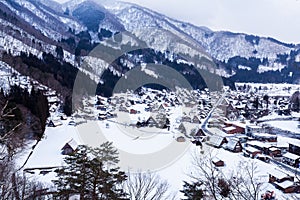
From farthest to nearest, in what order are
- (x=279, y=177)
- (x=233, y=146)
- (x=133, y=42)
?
(x=133, y=42) → (x=233, y=146) → (x=279, y=177)

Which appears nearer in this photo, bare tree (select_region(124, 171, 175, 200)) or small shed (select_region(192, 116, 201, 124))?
bare tree (select_region(124, 171, 175, 200))

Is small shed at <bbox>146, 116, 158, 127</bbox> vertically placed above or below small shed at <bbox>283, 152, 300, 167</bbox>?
above

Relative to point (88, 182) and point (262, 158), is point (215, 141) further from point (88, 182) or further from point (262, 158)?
point (88, 182)

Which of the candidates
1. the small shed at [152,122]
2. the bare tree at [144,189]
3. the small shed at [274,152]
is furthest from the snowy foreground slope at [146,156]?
the small shed at [152,122]

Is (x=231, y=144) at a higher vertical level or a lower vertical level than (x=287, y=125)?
lower

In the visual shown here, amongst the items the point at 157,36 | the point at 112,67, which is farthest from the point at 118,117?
the point at 157,36

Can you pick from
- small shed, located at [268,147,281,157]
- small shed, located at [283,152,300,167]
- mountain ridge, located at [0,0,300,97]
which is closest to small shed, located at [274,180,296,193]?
small shed, located at [283,152,300,167]

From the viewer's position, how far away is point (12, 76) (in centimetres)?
2269

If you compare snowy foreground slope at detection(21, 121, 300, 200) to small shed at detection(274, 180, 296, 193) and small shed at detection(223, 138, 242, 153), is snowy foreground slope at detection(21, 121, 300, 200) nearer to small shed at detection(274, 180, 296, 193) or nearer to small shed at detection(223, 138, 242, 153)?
small shed at detection(274, 180, 296, 193)

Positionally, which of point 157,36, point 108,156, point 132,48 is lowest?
point 108,156

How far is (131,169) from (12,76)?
56.9 feet

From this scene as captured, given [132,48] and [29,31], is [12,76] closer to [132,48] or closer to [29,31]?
[29,31]

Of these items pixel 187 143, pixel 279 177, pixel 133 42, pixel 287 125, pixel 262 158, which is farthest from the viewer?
pixel 133 42

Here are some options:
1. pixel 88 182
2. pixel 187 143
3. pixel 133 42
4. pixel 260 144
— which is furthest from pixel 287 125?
pixel 133 42
